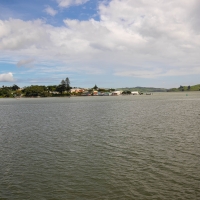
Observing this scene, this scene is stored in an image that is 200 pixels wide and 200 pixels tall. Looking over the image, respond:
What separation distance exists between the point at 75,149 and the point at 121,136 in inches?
321

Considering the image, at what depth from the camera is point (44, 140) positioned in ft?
99.1

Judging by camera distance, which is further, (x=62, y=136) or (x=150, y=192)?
(x=62, y=136)

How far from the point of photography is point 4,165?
66.6ft

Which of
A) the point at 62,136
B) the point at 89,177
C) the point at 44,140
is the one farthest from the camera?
the point at 62,136

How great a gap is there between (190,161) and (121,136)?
12426 millimetres

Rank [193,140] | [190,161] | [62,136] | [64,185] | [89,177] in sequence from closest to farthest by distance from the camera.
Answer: [64,185], [89,177], [190,161], [193,140], [62,136]

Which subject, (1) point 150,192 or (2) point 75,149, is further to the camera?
(2) point 75,149

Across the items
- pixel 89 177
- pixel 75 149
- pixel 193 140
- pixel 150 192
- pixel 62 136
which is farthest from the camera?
pixel 62 136

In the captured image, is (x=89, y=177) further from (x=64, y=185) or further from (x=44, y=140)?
(x=44, y=140)

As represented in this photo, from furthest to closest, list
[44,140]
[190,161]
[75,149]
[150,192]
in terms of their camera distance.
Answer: [44,140] → [75,149] → [190,161] → [150,192]

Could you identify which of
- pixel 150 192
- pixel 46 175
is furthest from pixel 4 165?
pixel 150 192

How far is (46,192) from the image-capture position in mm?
14828

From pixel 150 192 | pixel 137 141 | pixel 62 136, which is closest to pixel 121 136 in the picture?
pixel 137 141

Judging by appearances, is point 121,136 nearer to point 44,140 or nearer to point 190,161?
point 44,140
